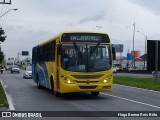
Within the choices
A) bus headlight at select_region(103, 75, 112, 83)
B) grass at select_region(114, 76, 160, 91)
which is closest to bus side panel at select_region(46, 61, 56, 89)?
bus headlight at select_region(103, 75, 112, 83)

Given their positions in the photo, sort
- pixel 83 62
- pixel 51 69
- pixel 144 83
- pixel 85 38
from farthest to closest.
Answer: pixel 144 83
pixel 51 69
pixel 85 38
pixel 83 62

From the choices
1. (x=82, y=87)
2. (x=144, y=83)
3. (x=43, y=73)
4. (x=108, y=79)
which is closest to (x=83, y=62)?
(x=82, y=87)

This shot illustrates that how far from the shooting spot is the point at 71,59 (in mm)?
20438

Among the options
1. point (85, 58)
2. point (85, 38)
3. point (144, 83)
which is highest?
point (85, 38)

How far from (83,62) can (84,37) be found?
1.25 m

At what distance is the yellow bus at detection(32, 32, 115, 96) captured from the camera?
20219 mm

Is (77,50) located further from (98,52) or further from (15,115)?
(15,115)

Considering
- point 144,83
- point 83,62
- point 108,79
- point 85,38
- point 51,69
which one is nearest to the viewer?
point 83,62

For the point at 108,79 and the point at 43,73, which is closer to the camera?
the point at 108,79

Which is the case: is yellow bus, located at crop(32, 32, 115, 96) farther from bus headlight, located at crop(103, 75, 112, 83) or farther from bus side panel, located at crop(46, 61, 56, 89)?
bus side panel, located at crop(46, 61, 56, 89)

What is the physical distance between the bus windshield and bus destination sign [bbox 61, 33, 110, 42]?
251mm

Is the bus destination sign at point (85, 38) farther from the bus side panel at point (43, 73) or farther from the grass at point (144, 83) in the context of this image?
the grass at point (144, 83)

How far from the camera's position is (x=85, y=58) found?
67.2 feet

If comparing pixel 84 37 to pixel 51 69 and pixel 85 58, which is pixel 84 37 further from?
pixel 51 69
